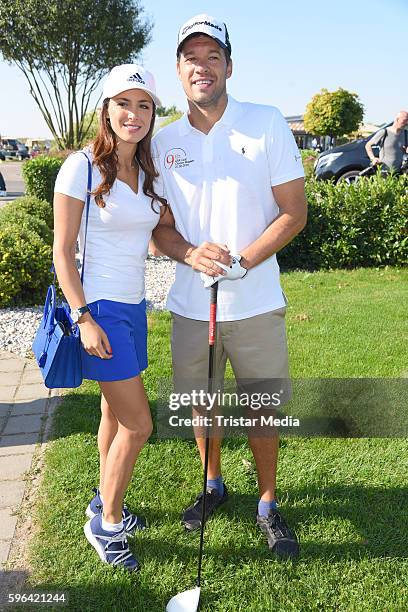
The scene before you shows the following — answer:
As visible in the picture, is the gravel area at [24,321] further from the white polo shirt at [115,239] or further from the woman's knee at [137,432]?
the white polo shirt at [115,239]

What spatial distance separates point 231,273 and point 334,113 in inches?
1309

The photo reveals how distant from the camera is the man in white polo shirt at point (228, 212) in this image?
2.58 meters

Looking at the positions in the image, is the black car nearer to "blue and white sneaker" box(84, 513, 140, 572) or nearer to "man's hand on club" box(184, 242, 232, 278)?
"man's hand on club" box(184, 242, 232, 278)

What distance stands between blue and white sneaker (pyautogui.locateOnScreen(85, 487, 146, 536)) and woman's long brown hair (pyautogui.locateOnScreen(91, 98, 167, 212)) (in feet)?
4.97

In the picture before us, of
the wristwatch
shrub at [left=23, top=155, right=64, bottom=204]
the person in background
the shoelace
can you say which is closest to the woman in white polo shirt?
the wristwatch

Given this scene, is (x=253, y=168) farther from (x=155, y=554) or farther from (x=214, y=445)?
(x=155, y=554)

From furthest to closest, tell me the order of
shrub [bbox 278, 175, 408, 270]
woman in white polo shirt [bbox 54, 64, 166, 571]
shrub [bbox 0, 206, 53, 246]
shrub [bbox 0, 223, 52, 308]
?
1. shrub [bbox 278, 175, 408, 270]
2. shrub [bbox 0, 206, 53, 246]
3. shrub [bbox 0, 223, 52, 308]
4. woman in white polo shirt [bbox 54, 64, 166, 571]

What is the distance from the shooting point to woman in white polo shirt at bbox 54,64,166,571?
7.80ft

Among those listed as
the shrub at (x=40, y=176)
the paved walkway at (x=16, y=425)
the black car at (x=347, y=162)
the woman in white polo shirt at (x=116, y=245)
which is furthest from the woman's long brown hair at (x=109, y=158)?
the shrub at (x=40, y=176)

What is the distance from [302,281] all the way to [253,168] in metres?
5.53

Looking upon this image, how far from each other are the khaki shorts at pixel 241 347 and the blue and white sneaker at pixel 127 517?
71cm

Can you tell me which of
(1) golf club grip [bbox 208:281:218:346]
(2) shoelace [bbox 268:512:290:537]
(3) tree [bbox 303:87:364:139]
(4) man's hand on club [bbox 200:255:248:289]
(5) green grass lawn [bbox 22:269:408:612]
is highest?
(3) tree [bbox 303:87:364:139]

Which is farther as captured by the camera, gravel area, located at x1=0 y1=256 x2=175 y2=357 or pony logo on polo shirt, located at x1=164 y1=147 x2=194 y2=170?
gravel area, located at x1=0 y1=256 x2=175 y2=357

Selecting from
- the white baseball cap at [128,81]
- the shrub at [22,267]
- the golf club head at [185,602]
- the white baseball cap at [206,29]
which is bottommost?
the golf club head at [185,602]
